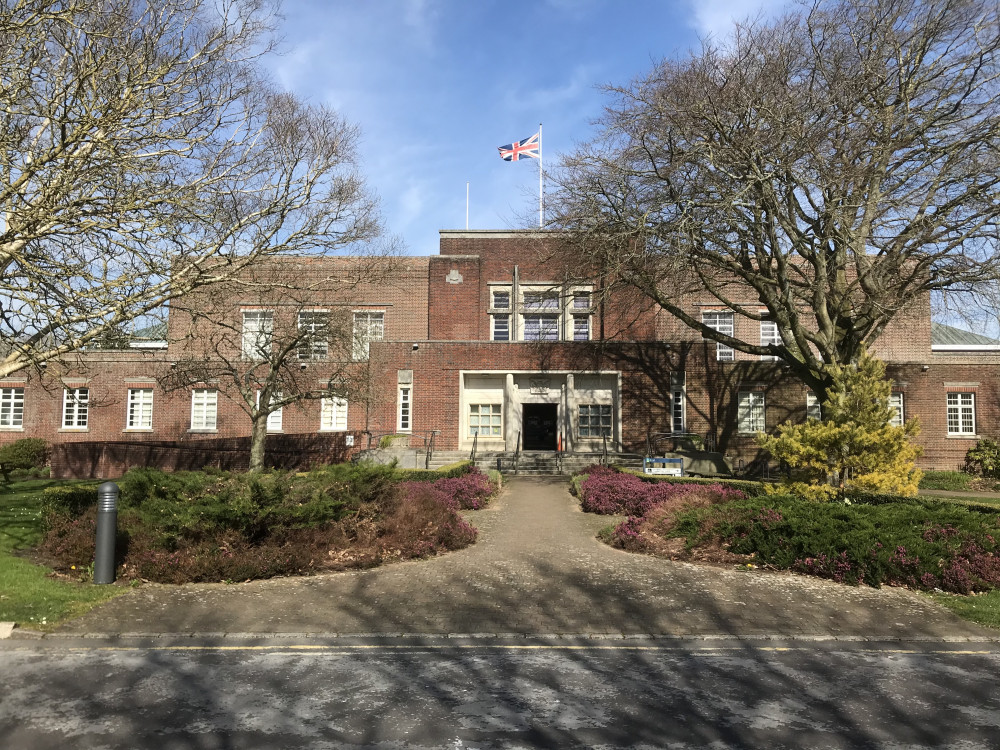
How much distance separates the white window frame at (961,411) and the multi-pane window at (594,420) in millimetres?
15506

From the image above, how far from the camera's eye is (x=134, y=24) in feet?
32.3

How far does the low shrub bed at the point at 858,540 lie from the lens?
9.45m

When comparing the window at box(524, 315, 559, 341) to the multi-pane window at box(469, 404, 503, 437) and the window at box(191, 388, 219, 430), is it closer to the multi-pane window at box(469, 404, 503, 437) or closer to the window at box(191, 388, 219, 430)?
the multi-pane window at box(469, 404, 503, 437)

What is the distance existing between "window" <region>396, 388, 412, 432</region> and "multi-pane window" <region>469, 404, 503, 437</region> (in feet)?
8.73

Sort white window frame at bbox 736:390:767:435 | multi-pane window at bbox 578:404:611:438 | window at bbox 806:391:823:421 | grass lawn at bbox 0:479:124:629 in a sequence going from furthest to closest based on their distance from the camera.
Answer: window at bbox 806:391:823:421
white window frame at bbox 736:390:767:435
multi-pane window at bbox 578:404:611:438
grass lawn at bbox 0:479:124:629

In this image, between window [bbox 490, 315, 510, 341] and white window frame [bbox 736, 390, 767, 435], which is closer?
white window frame [bbox 736, 390, 767, 435]

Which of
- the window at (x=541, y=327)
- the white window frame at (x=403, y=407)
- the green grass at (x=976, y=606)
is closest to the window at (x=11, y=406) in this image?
the white window frame at (x=403, y=407)

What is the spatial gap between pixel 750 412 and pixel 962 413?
10046 millimetres

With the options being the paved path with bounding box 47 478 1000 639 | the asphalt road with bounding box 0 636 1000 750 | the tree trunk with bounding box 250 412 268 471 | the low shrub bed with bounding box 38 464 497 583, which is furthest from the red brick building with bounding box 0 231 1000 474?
the asphalt road with bounding box 0 636 1000 750

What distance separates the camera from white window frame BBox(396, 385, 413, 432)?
96.6 feet

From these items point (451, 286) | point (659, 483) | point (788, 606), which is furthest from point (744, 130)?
point (451, 286)

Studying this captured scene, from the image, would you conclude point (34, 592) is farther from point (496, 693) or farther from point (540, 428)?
point (540, 428)

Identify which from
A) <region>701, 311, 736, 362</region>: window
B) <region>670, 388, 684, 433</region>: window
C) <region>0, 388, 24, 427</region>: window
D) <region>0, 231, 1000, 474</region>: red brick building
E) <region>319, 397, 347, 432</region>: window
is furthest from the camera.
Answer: <region>701, 311, 736, 362</region>: window

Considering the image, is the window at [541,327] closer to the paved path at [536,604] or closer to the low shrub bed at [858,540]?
the low shrub bed at [858,540]
